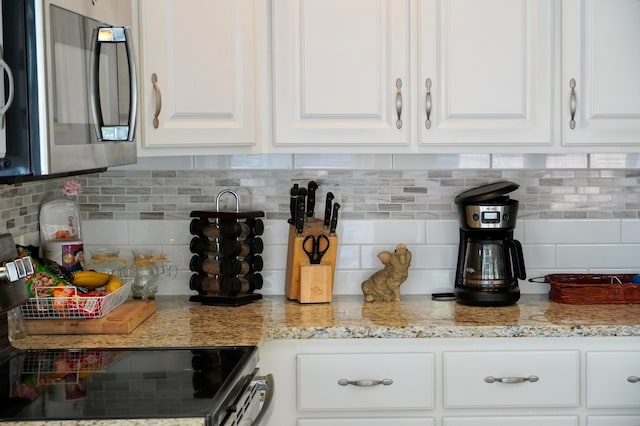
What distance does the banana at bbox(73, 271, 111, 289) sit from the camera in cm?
299

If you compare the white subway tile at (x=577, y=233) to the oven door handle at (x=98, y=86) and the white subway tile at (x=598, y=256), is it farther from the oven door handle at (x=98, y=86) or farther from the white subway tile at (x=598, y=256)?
the oven door handle at (x=98, y=86)

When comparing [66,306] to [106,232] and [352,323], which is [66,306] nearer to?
[106,232]

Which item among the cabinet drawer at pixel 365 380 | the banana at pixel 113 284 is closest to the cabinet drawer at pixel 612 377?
the cabinet drawer at pixel 365 380

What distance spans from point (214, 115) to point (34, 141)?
1.08m

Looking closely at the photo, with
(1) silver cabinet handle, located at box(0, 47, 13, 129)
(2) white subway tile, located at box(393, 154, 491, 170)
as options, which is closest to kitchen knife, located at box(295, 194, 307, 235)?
(2) white subway tile, located at box(393, 154, 491, 170)

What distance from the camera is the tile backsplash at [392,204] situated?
357cm

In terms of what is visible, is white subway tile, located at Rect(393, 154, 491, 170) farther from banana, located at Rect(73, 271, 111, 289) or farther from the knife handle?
banana, located at Rect(73, 271, 111, 289)

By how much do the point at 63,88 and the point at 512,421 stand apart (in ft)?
5.44

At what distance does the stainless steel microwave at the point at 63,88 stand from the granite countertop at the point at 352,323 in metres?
0.55

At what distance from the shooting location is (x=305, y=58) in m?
3.22

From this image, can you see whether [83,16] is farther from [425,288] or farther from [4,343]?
[425,288]

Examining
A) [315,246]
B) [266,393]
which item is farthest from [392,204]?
[266,393]

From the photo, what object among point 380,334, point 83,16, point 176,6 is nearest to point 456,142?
point 380,334

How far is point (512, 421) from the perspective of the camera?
3.04 meters
